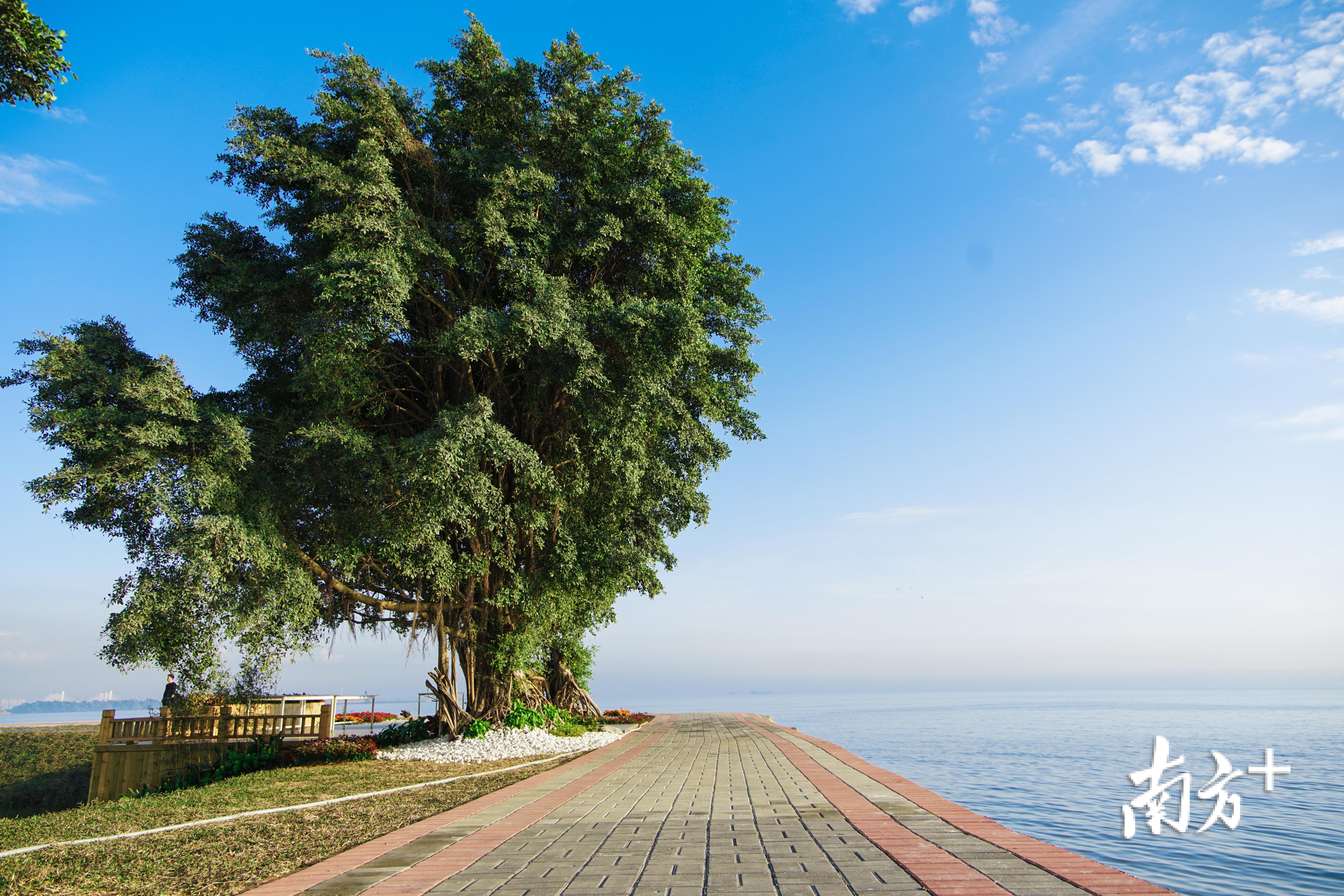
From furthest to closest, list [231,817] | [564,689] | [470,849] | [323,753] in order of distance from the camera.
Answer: [564,689]
[323,753]
[231,817]
[470,849]

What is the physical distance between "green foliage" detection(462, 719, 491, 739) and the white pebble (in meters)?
0.08

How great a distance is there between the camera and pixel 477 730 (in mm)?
14289

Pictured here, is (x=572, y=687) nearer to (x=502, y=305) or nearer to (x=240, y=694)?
(x=240, y=694)

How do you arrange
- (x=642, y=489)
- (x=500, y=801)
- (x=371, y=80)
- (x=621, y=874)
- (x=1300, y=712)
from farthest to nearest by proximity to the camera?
(x=1300, y=712) → (x=642, y=489) → (x=371, y=80) → (x=500, y=801) → (x=621, y=874)

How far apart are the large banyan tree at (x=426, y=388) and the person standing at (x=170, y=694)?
278 cm

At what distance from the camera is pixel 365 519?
1186 centimetres

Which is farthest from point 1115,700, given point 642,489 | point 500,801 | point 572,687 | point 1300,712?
point 500,801

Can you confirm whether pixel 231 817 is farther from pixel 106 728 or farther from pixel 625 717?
pixel 625 717

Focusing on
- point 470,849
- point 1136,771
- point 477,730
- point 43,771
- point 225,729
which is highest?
point 225,729

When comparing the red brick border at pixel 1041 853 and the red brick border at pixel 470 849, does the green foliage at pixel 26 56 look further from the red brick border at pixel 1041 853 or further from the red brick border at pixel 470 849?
the red brick border at pixel 1041 853

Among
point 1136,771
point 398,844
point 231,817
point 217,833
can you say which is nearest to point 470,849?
point 398,844

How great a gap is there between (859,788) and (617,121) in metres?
13.1

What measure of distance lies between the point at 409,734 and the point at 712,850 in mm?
12255

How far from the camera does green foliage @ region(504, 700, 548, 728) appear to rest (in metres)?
14.8
